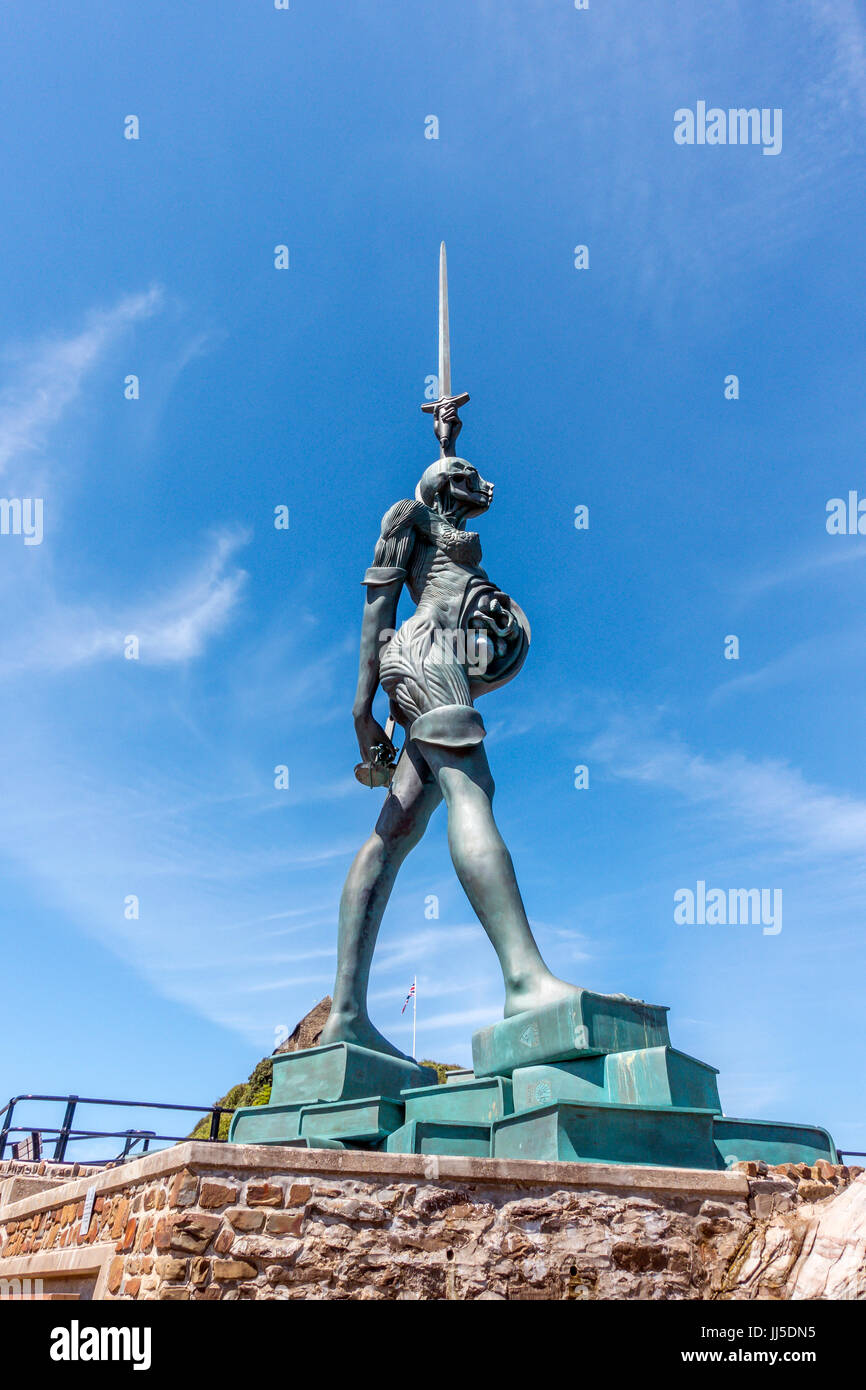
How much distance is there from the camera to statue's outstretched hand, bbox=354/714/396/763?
7.13m

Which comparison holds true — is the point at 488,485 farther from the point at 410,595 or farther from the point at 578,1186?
the point at 578,1186

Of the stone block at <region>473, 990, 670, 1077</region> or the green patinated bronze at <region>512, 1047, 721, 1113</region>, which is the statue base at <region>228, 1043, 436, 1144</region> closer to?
the stone block at <region>473, 990, 670, 1077</region>

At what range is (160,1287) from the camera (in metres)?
3.92

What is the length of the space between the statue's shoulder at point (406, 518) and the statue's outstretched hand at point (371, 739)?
1.26 metres

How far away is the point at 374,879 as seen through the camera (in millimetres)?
6648

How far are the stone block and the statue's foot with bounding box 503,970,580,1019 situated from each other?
0.13 feet

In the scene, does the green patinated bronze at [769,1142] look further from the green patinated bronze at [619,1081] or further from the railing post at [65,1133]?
the railing post at [65,1133]

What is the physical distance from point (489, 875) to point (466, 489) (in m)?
2.88

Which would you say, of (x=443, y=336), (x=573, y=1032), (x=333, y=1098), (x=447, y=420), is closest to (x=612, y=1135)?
(x=573, y=1032)

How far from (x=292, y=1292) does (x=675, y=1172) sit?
5.57ft

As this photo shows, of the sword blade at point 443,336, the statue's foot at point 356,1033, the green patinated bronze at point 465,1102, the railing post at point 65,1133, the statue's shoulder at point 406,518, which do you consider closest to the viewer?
the green patinated bronze at point 465,1102

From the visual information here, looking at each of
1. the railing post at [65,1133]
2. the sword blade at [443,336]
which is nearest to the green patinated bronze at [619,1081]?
the sword blade at [443,336]

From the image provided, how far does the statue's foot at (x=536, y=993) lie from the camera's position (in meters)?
5.16

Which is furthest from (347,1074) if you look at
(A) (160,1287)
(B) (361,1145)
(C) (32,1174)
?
(C) (32,1174)
